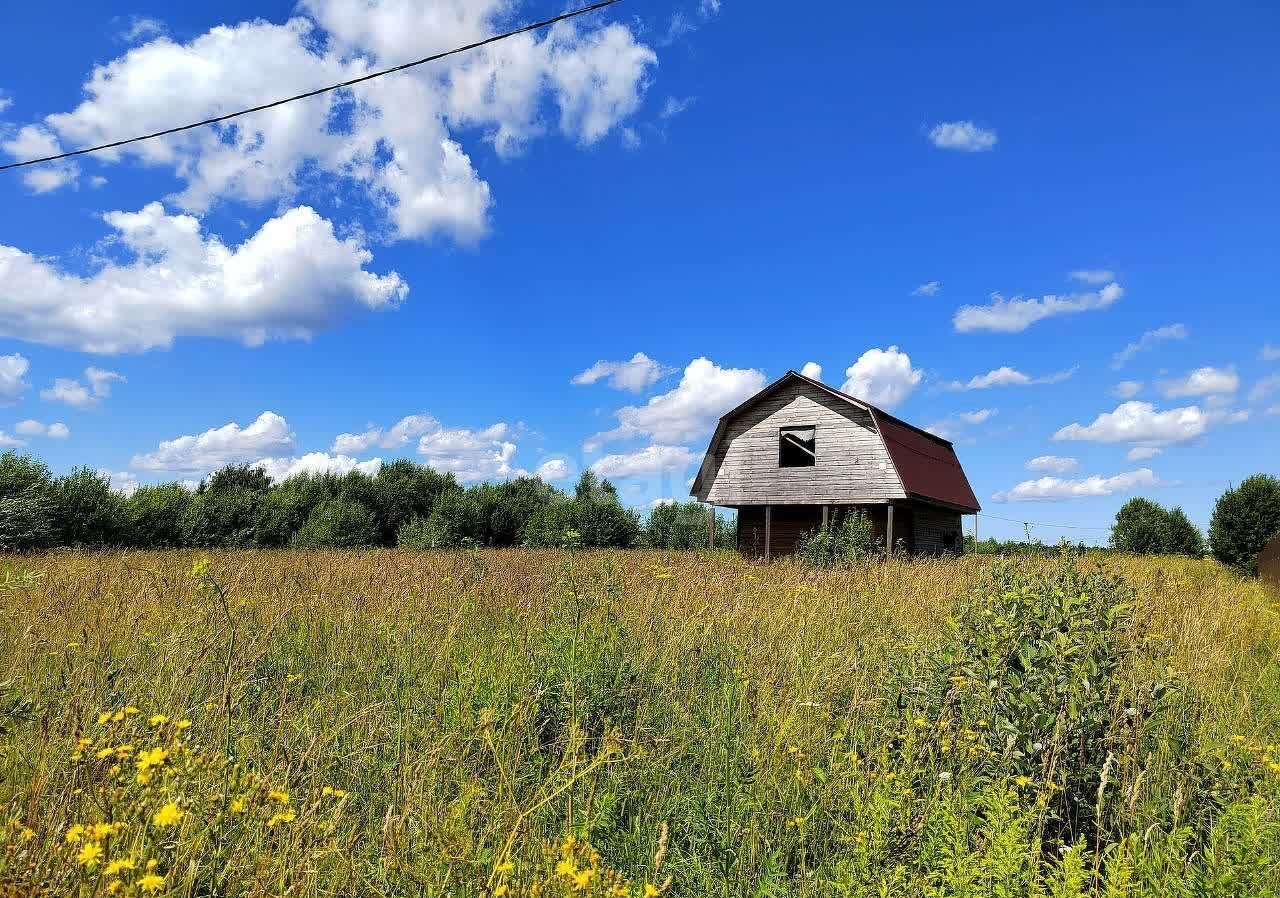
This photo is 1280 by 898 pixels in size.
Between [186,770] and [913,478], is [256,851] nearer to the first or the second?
[186,770]

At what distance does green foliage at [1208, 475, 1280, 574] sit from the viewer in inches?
929

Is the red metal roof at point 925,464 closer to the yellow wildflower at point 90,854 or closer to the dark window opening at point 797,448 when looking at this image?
the dark window opening at point 797,448

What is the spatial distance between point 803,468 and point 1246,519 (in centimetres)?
1483

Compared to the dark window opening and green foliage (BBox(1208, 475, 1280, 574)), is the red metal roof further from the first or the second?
green foliage (BBox(1208, 475, 1280, 574))

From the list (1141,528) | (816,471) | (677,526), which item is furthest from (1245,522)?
(677,526)

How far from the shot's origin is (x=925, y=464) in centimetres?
2562

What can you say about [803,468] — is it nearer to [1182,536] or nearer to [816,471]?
[816,471]

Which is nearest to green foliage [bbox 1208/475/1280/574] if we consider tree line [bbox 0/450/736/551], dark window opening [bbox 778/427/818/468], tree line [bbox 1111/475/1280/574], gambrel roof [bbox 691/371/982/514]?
tree line [bbox 1111/475/1280/574]

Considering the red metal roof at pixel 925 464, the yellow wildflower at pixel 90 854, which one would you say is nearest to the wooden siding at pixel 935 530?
the red metal roof at pixel 925 464

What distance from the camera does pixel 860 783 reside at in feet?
10.9

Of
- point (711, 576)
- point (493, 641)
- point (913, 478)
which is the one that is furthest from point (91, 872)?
point (913, 478)

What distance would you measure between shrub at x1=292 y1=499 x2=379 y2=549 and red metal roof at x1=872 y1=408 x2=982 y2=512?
700 inches

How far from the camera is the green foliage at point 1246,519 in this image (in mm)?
23594

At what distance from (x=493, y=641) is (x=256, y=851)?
331 cm
